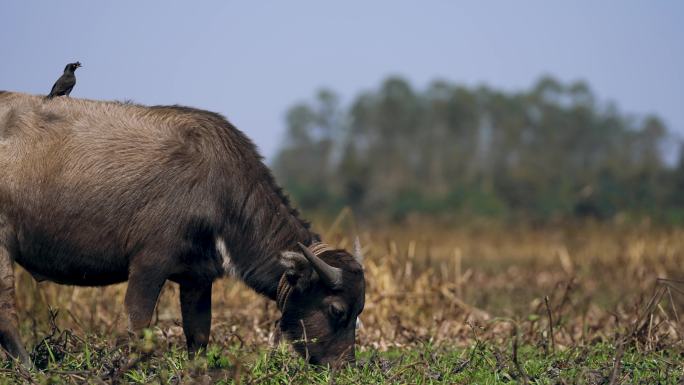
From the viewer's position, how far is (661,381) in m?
4.95

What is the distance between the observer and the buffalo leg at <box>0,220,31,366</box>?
5207mm

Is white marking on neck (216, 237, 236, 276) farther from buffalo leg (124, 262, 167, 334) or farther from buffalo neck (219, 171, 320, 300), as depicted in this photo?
buffalo leg (124, 262, 167, 334)

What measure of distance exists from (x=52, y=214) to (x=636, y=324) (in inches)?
155

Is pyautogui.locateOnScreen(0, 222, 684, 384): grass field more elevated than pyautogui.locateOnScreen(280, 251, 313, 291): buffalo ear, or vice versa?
pyautogui.locateOnScreen(280, 251, 313, 291): buffalo ear

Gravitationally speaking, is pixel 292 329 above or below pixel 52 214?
below

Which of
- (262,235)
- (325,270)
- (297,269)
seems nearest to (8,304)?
(262,235)

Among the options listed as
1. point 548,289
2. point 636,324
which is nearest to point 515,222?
point 548,289

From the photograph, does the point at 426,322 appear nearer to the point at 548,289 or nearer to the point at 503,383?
the point at 503,383

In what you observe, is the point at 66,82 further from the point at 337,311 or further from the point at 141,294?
the point at 337,311

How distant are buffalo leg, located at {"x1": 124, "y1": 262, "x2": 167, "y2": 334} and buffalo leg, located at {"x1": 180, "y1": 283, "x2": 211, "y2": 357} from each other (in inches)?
24.9

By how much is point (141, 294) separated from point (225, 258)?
62 centimetres

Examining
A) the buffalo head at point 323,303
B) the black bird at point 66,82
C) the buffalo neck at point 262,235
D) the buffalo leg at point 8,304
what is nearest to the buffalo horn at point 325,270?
the buffalo head at point 323,303

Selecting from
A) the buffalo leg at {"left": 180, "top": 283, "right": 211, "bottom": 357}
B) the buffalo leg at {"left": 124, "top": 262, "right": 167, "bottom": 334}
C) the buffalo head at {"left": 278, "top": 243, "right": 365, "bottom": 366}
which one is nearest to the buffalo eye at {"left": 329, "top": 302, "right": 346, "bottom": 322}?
the buffalo head at {"left": 278, "top": 243, "right": 365, "bottom": 366}

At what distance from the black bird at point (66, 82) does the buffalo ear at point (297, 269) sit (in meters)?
1.83
